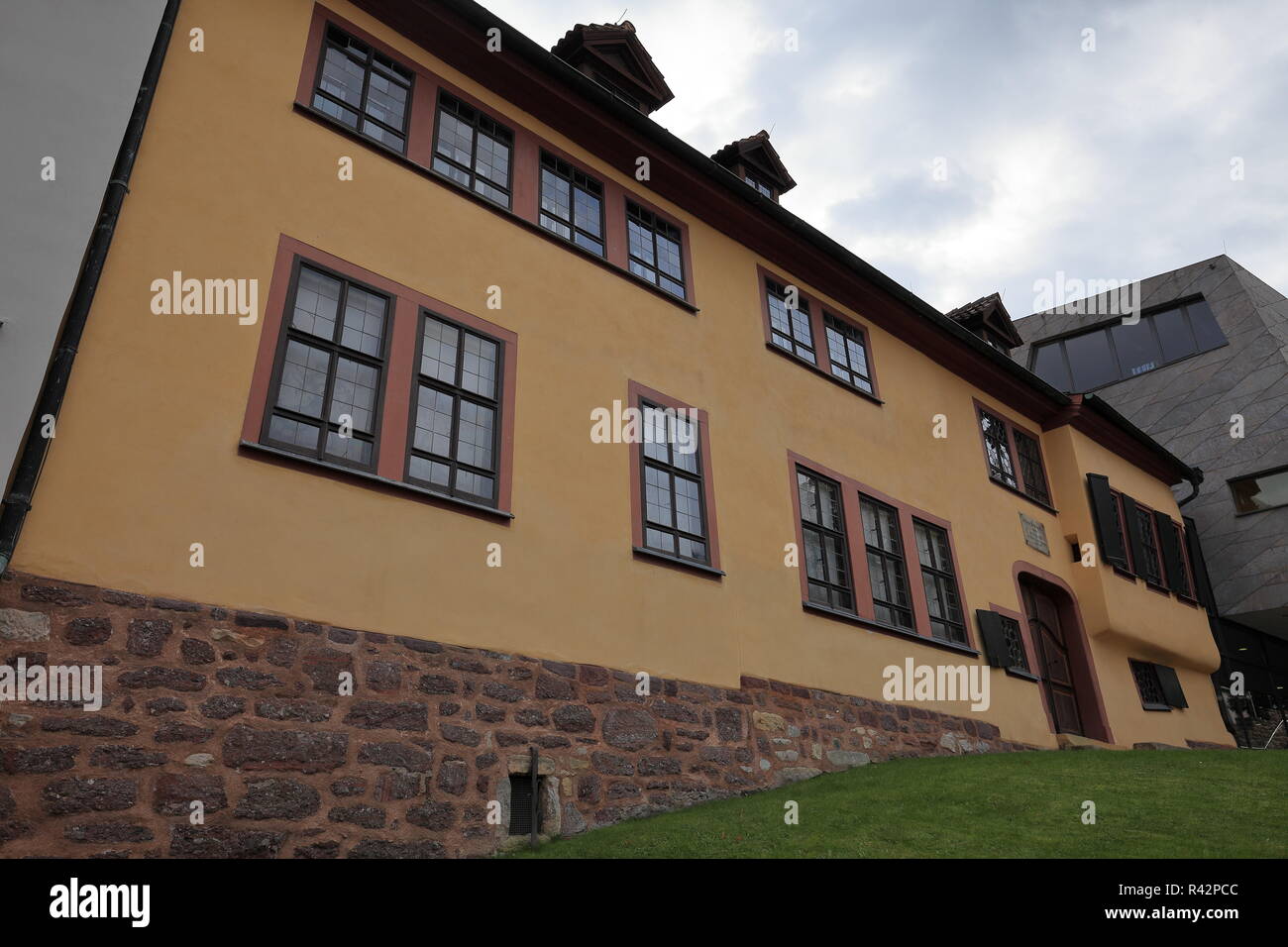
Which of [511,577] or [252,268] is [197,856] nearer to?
[511,577]

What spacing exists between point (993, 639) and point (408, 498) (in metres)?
9.70

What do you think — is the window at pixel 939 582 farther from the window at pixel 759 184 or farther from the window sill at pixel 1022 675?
the window at pixel 759 184

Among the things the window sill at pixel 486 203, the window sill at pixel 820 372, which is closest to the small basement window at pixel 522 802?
the window sill at pixel 486 203

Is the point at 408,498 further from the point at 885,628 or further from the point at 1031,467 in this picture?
the point at 1031,467

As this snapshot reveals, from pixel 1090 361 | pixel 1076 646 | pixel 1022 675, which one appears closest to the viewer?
pixel 1022 675

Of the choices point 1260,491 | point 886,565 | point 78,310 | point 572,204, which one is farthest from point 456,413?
point 1260,491

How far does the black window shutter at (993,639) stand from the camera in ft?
45.5

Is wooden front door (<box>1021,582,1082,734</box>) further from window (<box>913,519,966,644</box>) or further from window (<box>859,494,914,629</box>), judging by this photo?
window (<box>859,494,914,629</box>)

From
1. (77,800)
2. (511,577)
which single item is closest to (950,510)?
(511,577)

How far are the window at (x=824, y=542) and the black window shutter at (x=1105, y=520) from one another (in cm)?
763

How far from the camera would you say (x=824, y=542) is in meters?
12.3

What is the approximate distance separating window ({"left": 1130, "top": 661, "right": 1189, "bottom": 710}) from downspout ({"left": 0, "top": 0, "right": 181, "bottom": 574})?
58.9 feet

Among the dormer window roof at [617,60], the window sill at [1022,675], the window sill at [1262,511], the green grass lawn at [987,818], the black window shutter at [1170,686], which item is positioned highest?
the dormer window roof at [617,60]
